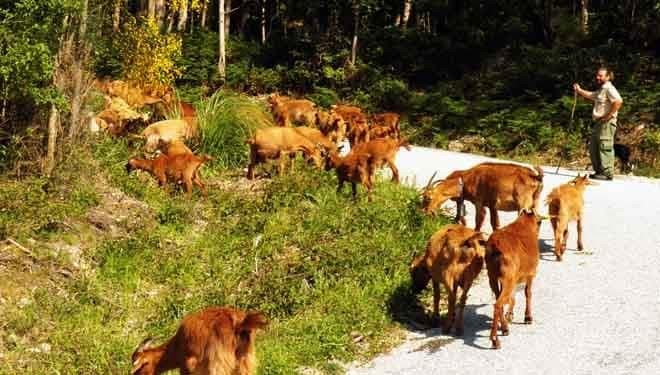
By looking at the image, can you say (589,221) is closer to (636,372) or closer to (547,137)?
(636,372)

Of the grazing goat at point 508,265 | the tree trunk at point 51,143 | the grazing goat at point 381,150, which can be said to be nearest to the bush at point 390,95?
the grazing goat at point 381,150

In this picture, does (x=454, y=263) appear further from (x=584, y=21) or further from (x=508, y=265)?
(x=584, y=21)

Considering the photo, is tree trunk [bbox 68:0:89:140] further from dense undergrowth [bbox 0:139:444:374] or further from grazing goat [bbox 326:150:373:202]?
grazing goat [bbox 326:150:373:202]

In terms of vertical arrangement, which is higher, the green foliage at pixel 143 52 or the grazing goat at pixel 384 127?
the green foliage at pixel 143 52

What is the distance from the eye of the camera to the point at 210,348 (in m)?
6.28

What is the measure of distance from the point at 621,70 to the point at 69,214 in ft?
63.6

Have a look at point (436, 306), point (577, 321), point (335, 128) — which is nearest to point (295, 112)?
point (335, 128)

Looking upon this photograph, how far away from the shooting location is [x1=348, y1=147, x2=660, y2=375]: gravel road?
7598 millimetres

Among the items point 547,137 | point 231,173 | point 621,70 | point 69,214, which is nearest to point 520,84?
point 621,70

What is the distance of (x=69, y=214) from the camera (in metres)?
10.7

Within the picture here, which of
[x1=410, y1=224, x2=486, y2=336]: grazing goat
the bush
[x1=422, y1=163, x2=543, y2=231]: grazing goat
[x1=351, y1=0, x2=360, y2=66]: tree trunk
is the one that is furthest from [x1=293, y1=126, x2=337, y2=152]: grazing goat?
[x1=351, y1=0, x2=360, y2=66]: tree trunk

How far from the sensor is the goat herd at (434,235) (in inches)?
251

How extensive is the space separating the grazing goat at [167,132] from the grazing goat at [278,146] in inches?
63.3

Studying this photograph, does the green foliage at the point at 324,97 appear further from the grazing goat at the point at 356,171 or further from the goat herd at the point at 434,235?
the grazing goat at the point at 356,171
